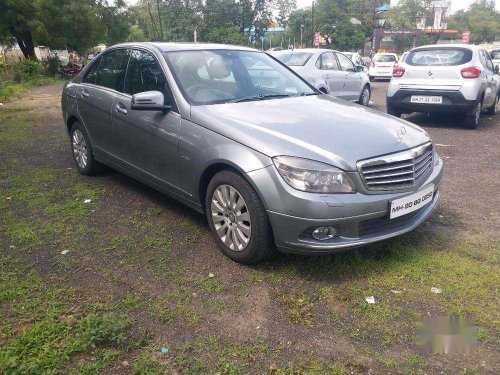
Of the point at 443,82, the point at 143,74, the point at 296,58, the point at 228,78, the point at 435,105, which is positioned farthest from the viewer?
the point at 296,58

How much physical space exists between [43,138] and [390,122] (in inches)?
257

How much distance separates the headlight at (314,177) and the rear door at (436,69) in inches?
253

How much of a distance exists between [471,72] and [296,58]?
348 centimetres

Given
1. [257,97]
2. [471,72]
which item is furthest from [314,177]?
[471,72]

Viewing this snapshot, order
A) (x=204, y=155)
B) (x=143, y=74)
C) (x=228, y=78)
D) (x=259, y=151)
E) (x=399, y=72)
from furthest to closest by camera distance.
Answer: (x=399, y=72) < (x=143, y=74) < (x=228, y=78) < (x=204, y=155) < (x=259, y=151)

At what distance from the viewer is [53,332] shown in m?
2.72

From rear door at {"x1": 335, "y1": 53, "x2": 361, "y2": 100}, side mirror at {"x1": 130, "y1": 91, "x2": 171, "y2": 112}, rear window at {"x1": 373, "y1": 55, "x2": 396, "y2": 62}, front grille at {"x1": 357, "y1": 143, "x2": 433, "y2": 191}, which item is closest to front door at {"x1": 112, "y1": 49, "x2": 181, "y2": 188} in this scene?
side mirror at {"x1": 130, "y1": 91, "x2": 171, "y2": 112}

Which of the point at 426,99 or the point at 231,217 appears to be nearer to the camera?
the point at 231,217

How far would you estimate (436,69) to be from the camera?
28.3 feet

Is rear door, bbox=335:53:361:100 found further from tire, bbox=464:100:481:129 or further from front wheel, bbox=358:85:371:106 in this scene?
tire, bbox=464:100:481:129

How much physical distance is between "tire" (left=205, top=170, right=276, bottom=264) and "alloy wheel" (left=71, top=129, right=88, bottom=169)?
8.38 feet

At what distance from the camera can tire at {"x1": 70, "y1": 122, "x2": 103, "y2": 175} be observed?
5.48m

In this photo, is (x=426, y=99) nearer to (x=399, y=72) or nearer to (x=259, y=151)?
(x=399, y=72)

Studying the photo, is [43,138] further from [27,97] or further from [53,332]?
[27,97]
